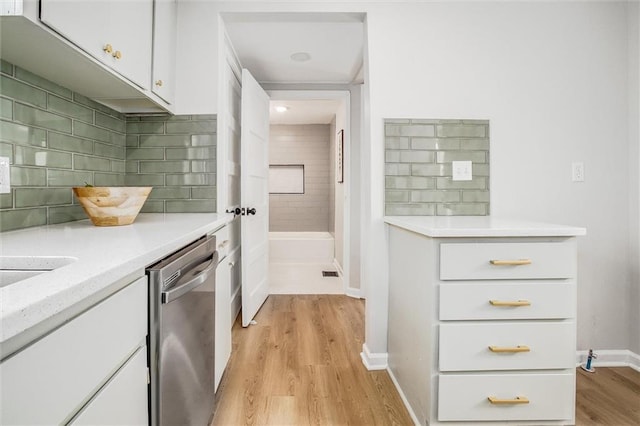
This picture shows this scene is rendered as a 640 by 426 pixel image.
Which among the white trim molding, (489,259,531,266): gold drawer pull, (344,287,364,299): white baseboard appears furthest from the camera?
(344,287,364,299): white baseboard

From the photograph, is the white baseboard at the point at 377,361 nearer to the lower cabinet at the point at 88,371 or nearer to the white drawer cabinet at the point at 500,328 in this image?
the white drawer cabinet at the point at 500,328

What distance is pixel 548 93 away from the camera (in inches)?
77.5

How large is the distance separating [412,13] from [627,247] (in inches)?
74.3

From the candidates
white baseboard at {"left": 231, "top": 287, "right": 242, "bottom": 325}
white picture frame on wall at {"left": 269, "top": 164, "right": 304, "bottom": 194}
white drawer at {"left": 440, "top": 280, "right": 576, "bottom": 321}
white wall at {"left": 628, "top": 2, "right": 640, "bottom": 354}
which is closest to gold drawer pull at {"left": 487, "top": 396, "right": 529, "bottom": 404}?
white drawer at {"left": 440, "top": 280, "right": 576, "bottom": 321}

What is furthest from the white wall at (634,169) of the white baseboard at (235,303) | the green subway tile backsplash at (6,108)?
the green subway tile backsplash at (6,108)

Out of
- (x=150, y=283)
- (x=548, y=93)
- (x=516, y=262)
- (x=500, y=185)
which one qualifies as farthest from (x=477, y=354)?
(x=548, y=93)

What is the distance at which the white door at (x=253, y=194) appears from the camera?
8.14 ft

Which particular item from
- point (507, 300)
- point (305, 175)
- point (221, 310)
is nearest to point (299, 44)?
point (221, 310)

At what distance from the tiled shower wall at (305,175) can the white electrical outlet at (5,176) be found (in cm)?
494

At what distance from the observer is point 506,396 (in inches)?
52.4

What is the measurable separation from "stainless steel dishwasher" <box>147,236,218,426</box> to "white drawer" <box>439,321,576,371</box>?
2.99 ft

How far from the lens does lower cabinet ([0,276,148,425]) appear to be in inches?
17.0

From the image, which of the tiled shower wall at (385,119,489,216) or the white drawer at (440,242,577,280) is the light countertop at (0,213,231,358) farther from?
the tiled shower wall at (385,119,489,216)

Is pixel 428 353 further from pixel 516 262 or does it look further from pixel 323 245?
pixel 323 245
